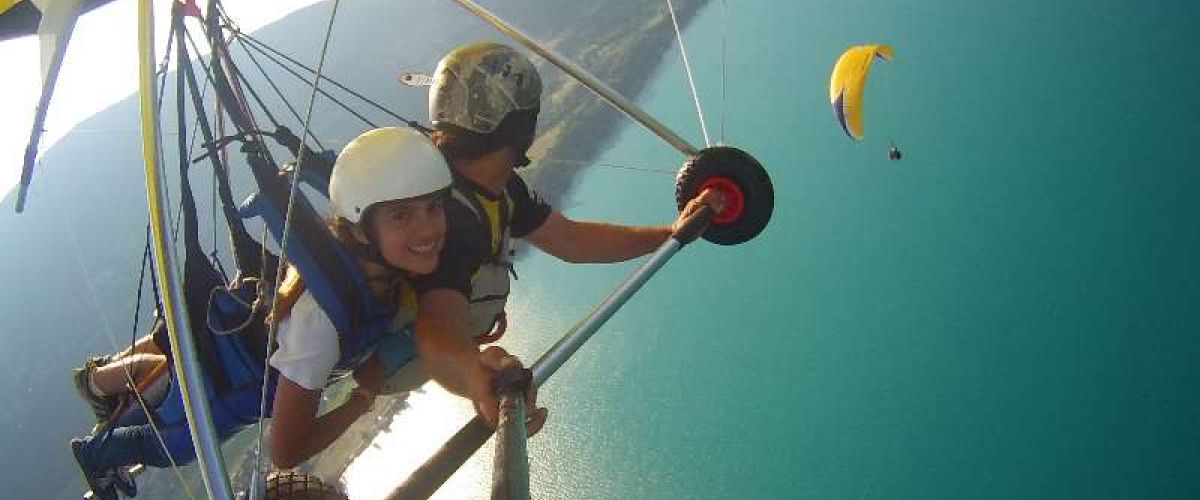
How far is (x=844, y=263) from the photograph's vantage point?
11.4 meters

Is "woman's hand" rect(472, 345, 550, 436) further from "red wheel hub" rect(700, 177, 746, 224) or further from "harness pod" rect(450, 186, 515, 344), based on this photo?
"red wheel hub" rect(700, 177, 746, 224)

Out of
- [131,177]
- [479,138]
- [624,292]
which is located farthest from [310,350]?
[131,177]

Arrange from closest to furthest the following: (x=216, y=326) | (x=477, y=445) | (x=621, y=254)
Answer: (x=477, y=445) < (x=216, y=326) < (x=621, y=254)

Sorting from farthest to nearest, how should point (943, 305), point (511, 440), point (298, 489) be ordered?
point (943, 305) → point (298, 489) → point (511, 440)

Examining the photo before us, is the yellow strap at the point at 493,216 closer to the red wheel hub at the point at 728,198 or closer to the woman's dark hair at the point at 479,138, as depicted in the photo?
the woman's dark hair at the point at 479,138

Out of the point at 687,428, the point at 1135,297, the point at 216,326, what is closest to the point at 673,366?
the point at 687,428

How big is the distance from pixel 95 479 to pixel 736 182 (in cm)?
229

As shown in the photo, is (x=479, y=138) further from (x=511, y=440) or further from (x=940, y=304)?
(x=940, y=304)

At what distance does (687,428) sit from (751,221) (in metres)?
8.27

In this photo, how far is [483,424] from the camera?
103 cm

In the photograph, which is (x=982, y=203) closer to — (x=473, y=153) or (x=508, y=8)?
(x=473, y=153)

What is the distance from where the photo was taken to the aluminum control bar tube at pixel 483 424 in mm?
904

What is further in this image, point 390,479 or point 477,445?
point 390,479

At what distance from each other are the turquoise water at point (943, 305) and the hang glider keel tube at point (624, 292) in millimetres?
7154
